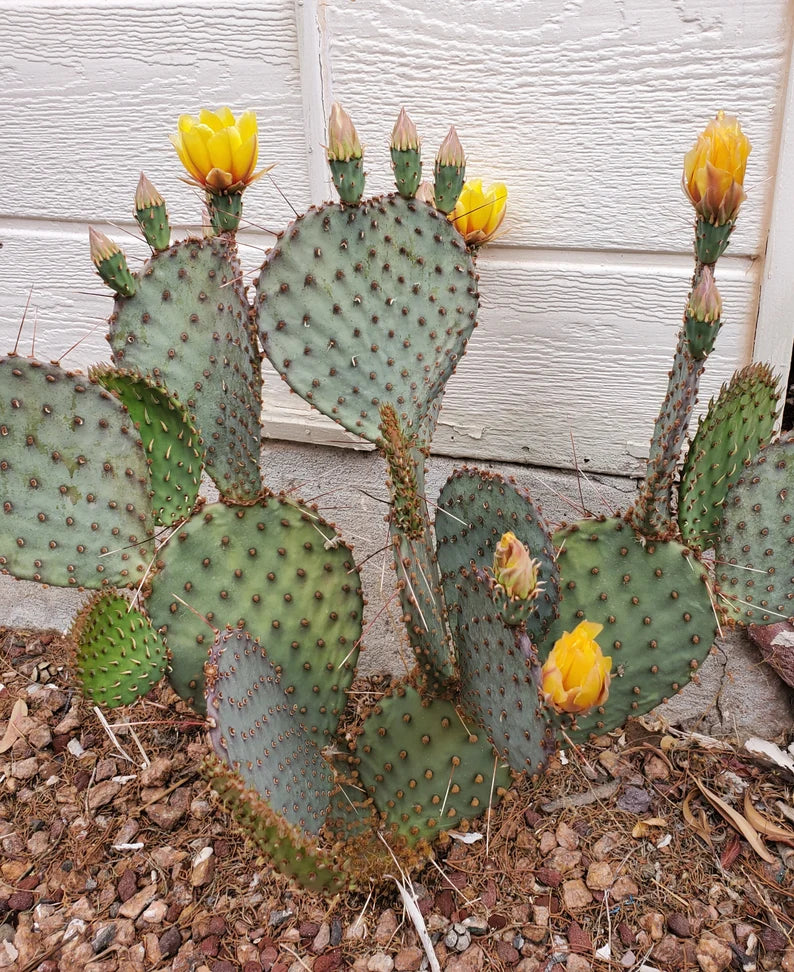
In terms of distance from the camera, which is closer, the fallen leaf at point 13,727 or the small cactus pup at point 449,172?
the small cactus pup at point 449,172

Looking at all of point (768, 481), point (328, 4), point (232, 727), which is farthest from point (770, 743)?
point (328, 4)

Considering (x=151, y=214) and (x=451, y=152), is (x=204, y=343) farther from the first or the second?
(x=451, y=152)

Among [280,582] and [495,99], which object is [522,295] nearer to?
[495,99]

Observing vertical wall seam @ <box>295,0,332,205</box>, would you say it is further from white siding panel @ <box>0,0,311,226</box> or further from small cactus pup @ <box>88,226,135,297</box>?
small cactus pup @ <box>88,226,135,297</box>

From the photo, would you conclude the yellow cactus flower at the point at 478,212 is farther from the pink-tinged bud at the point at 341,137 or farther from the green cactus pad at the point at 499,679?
the green cactus pad at the point at 499,679

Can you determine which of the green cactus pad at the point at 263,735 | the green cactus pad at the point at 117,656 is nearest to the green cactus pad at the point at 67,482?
the green cactus pad at the point at 117,656

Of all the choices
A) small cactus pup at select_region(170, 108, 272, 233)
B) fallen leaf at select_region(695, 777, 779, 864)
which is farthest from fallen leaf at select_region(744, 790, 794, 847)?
small cactus pup at select_region(170, 108, 272, 233)
